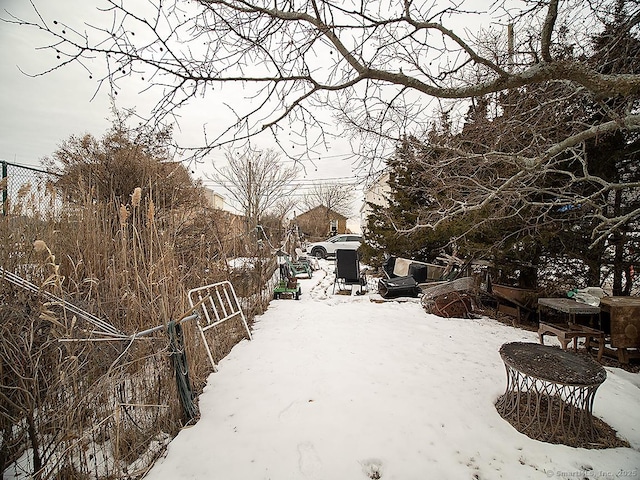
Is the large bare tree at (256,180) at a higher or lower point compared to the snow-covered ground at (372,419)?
higher

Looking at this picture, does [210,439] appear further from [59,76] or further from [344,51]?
[344,51]

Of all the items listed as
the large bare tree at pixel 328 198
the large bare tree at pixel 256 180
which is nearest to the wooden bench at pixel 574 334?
the large bare tree at pixel 256 180

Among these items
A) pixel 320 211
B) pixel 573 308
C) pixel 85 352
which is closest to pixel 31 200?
pixel 85 352

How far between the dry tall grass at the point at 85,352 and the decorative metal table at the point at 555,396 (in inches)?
99.1

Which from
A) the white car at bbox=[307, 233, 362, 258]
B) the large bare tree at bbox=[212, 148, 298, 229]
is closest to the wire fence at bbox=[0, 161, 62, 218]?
the white car at bbox=[307, 233, 362, 258]

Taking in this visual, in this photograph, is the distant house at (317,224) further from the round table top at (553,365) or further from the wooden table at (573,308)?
the round table top at (553,365)

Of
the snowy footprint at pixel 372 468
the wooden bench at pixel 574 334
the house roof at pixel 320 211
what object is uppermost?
the house roof at pixel 320 211

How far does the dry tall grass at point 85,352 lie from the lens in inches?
55.2

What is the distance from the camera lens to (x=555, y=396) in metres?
2.13

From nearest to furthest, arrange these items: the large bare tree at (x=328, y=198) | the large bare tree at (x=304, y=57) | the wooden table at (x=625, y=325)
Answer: the large bare tree at (x=304, y=57)
the wooden table at (x=625, y=325)
the large bare tree at (x=328, y=198)

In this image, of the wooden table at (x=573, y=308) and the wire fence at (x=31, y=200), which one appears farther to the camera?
the wooden table at (x=573, y=308)

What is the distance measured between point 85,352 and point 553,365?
9.93ft

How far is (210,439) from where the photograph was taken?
79.4 inches

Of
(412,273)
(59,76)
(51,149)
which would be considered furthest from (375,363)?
(51,149)
